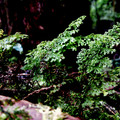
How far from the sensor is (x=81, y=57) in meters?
1.47

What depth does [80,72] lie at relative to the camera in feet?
5.02

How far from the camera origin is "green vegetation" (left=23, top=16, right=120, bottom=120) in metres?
1.36

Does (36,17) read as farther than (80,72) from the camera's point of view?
Yes

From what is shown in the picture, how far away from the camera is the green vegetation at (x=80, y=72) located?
4.48 ft

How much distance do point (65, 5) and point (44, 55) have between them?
187 cm

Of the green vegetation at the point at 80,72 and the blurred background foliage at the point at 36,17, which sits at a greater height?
the blurred background foliage at the point at 36,17

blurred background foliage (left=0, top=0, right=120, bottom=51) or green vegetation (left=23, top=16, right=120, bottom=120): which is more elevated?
blurred background foliage (left=0, top=0, right=120, bottom=51)

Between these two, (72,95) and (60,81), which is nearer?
(72,95)

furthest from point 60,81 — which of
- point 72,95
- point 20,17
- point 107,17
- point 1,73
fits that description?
point 107,17

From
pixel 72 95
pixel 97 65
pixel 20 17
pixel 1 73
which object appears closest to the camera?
pixel 97 65

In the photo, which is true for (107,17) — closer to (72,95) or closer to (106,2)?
(106,2)

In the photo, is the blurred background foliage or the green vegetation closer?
the green vegetation

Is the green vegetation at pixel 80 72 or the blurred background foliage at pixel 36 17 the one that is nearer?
the green vegetation at pixel 80 72

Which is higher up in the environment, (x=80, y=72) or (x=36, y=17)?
(x=36, y=17)
